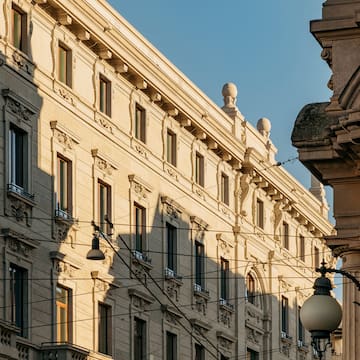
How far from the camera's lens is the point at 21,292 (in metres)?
47.1

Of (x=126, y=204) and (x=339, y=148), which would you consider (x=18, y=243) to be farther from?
(x=339, y=148)

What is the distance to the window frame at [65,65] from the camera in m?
50.2

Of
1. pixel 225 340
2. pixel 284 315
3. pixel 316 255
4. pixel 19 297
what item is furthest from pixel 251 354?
pixel 19 297

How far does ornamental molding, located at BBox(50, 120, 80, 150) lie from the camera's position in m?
49.1

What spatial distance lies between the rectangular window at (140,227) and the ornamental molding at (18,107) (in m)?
8.93

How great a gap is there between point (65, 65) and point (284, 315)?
80.3 feet

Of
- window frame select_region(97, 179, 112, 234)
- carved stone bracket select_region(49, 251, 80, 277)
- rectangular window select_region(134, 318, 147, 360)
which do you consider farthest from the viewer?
rectangular window select_region(134, 318, 147, 360)

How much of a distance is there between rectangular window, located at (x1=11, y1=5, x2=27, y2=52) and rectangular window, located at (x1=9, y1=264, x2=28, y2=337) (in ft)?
19.2

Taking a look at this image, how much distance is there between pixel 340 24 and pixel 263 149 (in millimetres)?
43992

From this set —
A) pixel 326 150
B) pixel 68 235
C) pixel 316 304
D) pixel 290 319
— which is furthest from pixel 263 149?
pixel 316 304

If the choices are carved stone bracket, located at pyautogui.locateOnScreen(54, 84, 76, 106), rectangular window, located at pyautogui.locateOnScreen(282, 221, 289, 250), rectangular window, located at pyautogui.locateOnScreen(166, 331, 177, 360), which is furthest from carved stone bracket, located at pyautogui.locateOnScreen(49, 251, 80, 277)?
rectangular window, located at pyautogui.locateOnScreen(282, 221, 289, 250)

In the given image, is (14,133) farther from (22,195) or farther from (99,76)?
(99,76)

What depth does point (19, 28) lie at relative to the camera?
156ft

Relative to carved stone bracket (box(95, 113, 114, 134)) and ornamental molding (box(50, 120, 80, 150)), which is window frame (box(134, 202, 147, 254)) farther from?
ornamental molding (box(50, 120, 80, 150))
